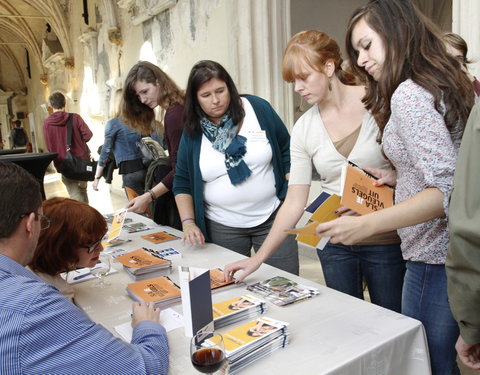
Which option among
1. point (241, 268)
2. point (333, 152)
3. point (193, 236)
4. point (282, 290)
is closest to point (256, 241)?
point (193, 236)

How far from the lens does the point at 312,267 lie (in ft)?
14.9

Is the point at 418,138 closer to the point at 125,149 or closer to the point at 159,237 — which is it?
the point at 159,237

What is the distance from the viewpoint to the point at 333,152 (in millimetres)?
1893

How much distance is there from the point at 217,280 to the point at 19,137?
1732cm

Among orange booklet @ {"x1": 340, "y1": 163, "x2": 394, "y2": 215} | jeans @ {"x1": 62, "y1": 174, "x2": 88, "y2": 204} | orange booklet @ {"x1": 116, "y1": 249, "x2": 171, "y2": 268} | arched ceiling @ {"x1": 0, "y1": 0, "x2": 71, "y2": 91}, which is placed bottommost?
jeans @ {"x1": 62, "y1": 174, "x2": 88, "y2": 204}

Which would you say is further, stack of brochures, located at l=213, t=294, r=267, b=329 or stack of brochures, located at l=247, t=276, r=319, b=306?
stack of brochures, located at l=247, t=276, r=319, b=306

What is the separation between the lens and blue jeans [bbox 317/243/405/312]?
1884mm

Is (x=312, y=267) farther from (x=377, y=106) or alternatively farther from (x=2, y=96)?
(x=2, y=96)

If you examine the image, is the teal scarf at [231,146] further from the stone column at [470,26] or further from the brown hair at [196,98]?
the stone column at [470,26]

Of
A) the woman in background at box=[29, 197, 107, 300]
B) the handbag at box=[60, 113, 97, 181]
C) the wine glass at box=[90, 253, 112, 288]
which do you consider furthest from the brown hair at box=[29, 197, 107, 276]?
the handbag at box=[60, 113, 97, 181]

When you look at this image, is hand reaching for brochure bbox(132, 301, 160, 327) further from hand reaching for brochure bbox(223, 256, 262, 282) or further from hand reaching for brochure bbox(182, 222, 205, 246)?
hand reaching for brochure bbox(182, 222, 205, 246)

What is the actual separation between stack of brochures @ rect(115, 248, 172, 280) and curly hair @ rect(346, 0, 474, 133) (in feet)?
4.26

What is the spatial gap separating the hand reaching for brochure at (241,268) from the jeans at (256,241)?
51 centimetres

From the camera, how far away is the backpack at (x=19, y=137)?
1667cm
